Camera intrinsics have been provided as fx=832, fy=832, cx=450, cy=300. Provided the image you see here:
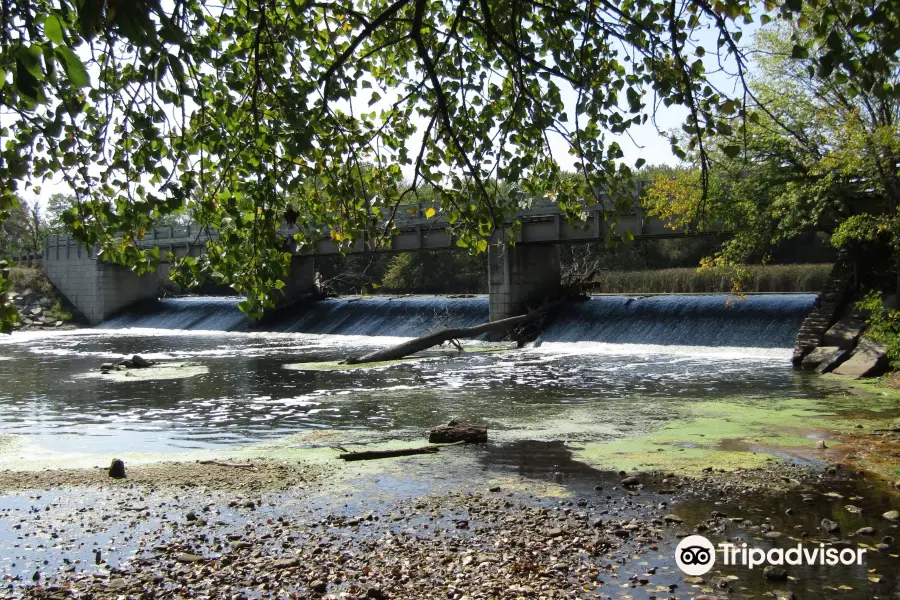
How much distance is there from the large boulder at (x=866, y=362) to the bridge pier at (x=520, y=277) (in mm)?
16422

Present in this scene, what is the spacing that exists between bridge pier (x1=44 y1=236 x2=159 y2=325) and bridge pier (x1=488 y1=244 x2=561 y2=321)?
30629 millimetres

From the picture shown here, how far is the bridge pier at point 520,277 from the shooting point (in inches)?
1361

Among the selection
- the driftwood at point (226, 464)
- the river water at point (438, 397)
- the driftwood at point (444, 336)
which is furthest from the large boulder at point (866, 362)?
the driftwood at point (226, 464)

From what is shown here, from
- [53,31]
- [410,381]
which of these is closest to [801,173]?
[410,381]

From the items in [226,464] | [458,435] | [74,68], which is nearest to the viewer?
[74,68]

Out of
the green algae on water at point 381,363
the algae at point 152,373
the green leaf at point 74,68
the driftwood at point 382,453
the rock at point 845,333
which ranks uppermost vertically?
the green leaf at point 74,68

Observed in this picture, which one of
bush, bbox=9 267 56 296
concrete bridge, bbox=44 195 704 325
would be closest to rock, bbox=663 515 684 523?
concrete bridge, bbox=44 195 704 325

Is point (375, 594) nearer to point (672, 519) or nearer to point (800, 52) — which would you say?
point (672, 519)

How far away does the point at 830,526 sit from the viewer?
278 inches

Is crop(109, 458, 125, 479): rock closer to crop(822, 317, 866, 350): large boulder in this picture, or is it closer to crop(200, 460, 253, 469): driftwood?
crop(200, 460, 253, 469): driftwood

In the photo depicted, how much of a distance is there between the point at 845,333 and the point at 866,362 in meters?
2.38

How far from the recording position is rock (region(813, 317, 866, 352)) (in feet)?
66.4

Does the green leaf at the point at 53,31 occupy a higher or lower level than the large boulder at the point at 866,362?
higher

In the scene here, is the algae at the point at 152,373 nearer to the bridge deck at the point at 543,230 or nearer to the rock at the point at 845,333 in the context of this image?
the bridge deck at the point at 543,230
